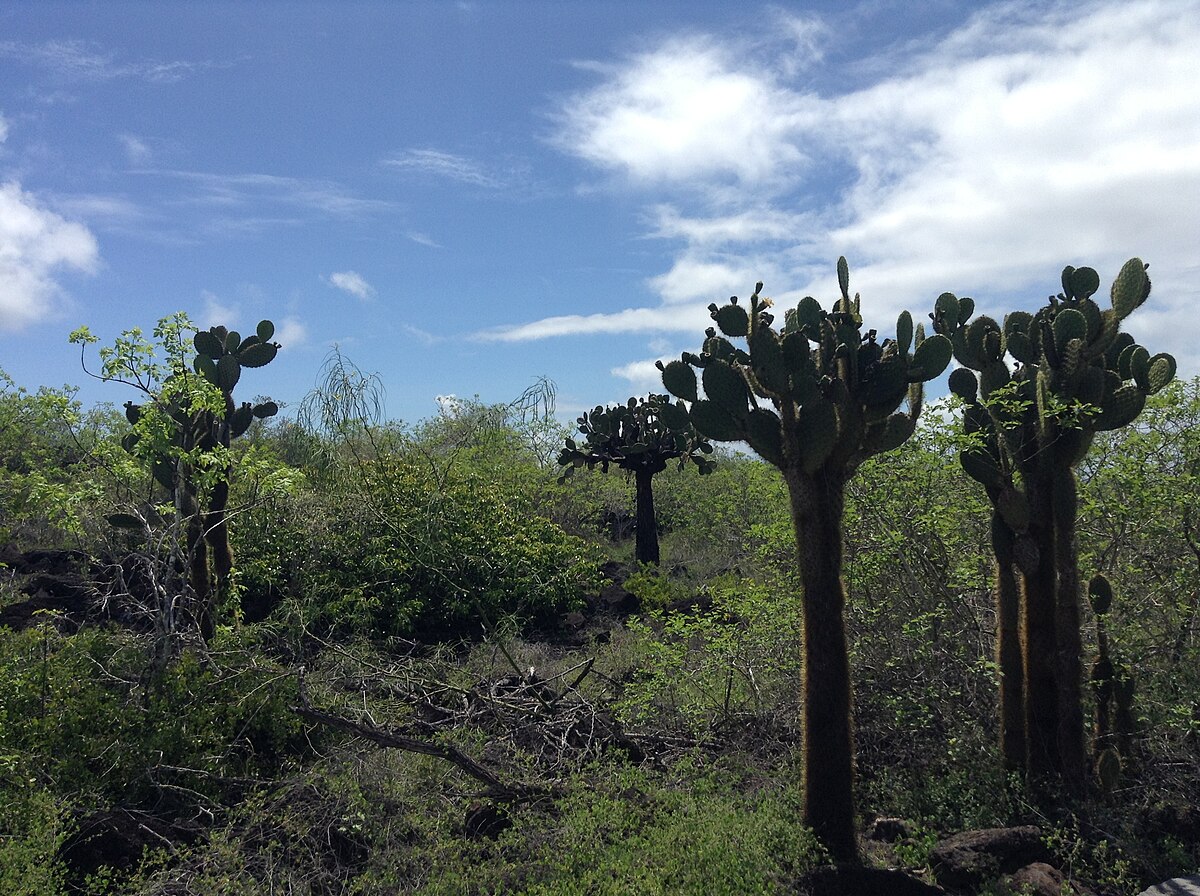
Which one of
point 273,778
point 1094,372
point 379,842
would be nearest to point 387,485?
point 273,778

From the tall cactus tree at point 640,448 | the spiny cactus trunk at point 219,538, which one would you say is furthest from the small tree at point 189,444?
the tall cactus tree at point 640,448

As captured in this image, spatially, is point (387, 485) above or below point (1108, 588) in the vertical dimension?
above

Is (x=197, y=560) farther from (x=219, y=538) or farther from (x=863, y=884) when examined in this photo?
(x=863, y=884)

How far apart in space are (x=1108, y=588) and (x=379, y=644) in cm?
834

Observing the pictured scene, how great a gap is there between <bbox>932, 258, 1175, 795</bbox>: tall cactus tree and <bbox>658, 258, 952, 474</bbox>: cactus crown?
817mm

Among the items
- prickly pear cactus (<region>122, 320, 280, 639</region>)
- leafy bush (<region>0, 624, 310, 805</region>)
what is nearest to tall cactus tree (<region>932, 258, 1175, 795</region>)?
leafy bush (<region>0, 624, 310, 805</region>)

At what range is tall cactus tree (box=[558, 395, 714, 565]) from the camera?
1731 centimetres

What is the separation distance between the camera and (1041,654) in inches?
247

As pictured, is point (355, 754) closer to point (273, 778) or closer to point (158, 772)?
point (273, 778)

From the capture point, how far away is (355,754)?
22.9 ft

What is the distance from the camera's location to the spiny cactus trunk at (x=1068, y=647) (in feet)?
20.2

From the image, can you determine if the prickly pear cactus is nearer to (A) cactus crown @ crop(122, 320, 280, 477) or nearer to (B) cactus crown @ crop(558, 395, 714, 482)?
(A) cactus crown @ crop(122, 320, 280, 477)

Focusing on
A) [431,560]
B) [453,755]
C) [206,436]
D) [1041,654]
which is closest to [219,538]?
[206,436]

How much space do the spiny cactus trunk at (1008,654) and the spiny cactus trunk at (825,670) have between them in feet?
4.47
